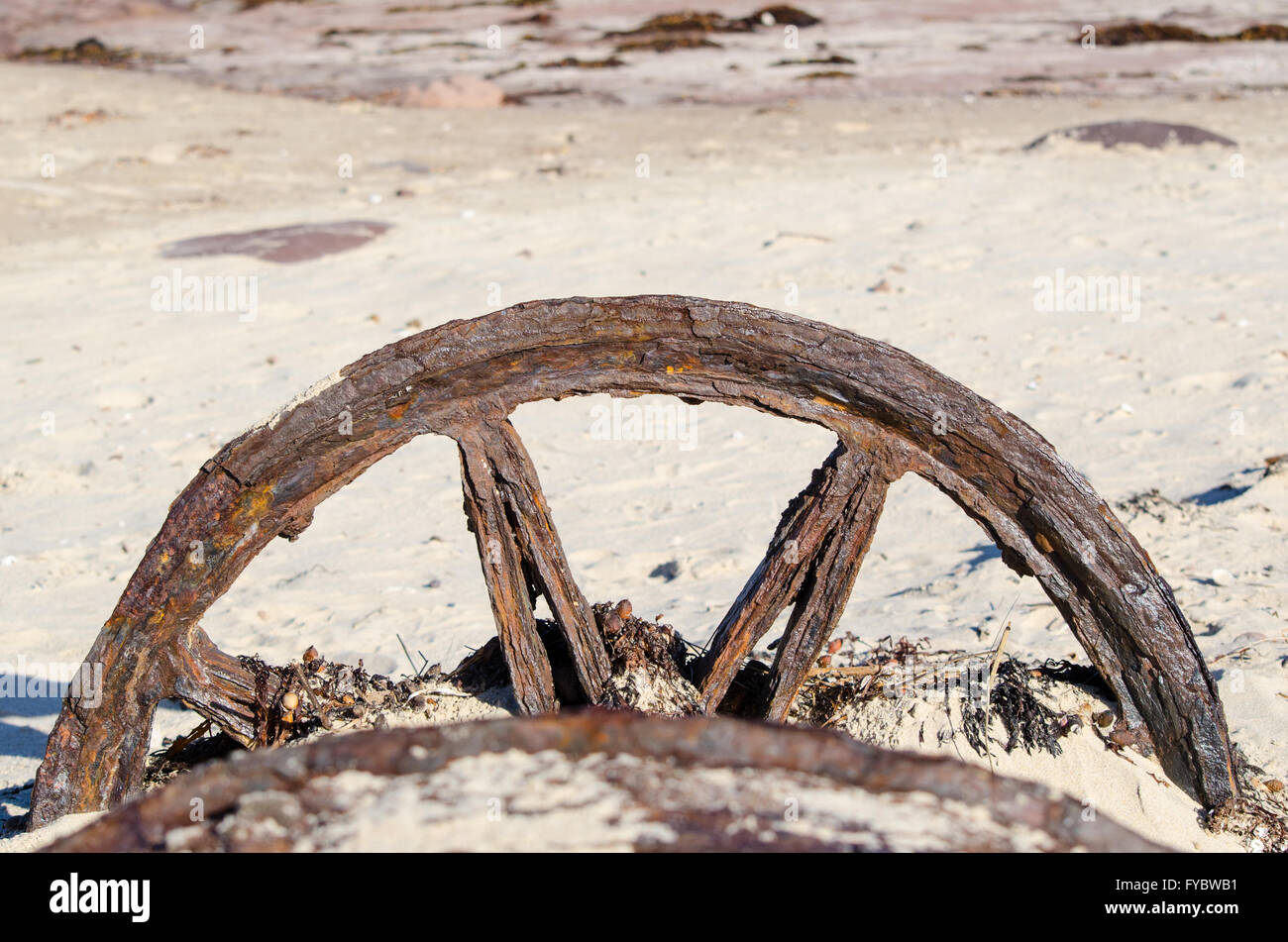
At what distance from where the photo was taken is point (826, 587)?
7.67 ft

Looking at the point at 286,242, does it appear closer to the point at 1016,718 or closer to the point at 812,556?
the point at 812,556

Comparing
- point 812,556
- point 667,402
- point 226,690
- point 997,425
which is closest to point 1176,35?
point 667,402

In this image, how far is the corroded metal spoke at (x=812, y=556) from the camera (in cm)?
226

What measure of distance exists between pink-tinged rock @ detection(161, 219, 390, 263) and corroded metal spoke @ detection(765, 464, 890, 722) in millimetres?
6298

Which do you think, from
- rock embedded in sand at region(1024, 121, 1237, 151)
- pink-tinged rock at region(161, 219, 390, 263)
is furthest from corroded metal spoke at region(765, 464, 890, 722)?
rock embedded in sand at region(1024, 121, 1237, 151)

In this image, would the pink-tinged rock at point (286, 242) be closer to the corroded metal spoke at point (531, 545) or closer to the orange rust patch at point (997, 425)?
the corroded metal spoke at point (531, 545)

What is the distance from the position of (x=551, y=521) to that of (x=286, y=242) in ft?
21.4

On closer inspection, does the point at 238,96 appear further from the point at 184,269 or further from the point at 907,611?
the point at 907,611

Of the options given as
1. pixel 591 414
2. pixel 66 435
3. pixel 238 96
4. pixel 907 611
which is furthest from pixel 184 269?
pixel 238 96

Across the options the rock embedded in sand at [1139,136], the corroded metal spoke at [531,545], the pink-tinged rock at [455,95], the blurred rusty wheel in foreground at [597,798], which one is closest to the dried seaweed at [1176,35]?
the rock embedded in sand at [1139,136]

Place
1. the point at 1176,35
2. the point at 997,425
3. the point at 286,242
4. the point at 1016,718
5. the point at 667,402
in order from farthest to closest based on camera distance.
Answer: the point at 1176,35 → the point at 286,242 → the point at 667,402 → the point at 1016,718 → the point at 997,425

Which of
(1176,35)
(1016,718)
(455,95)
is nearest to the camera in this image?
(1016,718)

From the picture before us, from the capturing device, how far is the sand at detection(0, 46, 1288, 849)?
3.58 m
